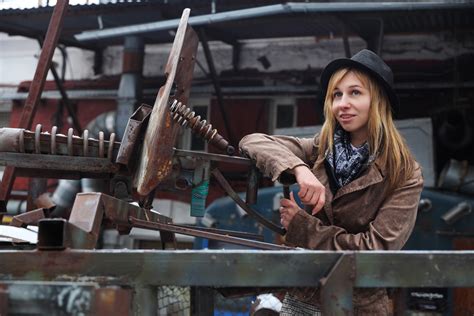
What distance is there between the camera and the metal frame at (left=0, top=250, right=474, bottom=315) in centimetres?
164

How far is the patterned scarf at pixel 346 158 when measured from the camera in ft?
8.35

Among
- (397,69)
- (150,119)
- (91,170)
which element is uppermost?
(397,69)

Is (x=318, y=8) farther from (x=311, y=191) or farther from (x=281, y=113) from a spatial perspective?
(x=311, y=191)

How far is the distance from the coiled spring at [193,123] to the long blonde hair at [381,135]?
429 mm

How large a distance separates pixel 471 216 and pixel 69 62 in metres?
7.20

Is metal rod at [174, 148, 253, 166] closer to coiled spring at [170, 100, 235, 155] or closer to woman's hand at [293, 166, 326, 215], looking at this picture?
coiled spring at [170, 100, 235, 155]

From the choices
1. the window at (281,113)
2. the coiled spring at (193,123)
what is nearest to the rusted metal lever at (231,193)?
the coiled spring at (193,123)

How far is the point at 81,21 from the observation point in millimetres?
9562

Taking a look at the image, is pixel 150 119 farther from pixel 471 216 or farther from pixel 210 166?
pixel 471 216

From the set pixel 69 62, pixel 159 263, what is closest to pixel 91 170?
pixel 159 263

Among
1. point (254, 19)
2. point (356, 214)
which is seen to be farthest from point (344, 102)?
point (254, 19)

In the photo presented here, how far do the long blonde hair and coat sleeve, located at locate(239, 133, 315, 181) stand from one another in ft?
0.41

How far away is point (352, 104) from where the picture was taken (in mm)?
2564

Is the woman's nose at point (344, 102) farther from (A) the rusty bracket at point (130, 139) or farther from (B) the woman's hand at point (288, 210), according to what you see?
(A) the rusty bracket at point (130, 139)
